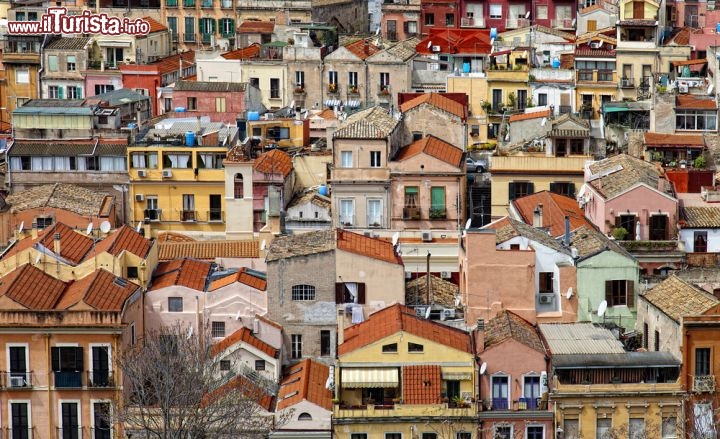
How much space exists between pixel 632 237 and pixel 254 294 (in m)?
17.4

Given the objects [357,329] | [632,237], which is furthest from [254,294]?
[632,237]

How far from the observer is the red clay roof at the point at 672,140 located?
103 metres

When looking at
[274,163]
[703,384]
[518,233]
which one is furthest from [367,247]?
[274,163]

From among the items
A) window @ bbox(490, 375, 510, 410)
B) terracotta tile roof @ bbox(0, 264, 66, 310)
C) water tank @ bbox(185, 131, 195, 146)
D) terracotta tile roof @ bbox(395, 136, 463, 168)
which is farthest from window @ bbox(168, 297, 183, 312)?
water tank @ bbox(185, 131, 195, 146)

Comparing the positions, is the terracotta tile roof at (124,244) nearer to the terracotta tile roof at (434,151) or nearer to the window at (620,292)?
the terracotta tile roof at (434,151)

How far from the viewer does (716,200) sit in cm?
9444

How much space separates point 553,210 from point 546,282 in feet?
33.5

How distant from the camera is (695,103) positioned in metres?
108

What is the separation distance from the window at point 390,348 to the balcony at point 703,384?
10905 millimetres

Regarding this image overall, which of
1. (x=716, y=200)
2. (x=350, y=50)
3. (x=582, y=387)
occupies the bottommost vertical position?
(x=582, y=387)

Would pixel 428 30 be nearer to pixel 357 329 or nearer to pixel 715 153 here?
pixel 715 153

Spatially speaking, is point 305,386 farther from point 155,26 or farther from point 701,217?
point 155,26

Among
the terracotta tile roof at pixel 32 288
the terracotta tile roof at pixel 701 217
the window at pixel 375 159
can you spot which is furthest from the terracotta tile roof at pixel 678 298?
the terracotta tile roof at pixel 32 288

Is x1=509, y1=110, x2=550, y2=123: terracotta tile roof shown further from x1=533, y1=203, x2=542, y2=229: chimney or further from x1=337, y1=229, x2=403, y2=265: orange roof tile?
x1=337, y1=229, x2=403, y2=265: orange roof tile
